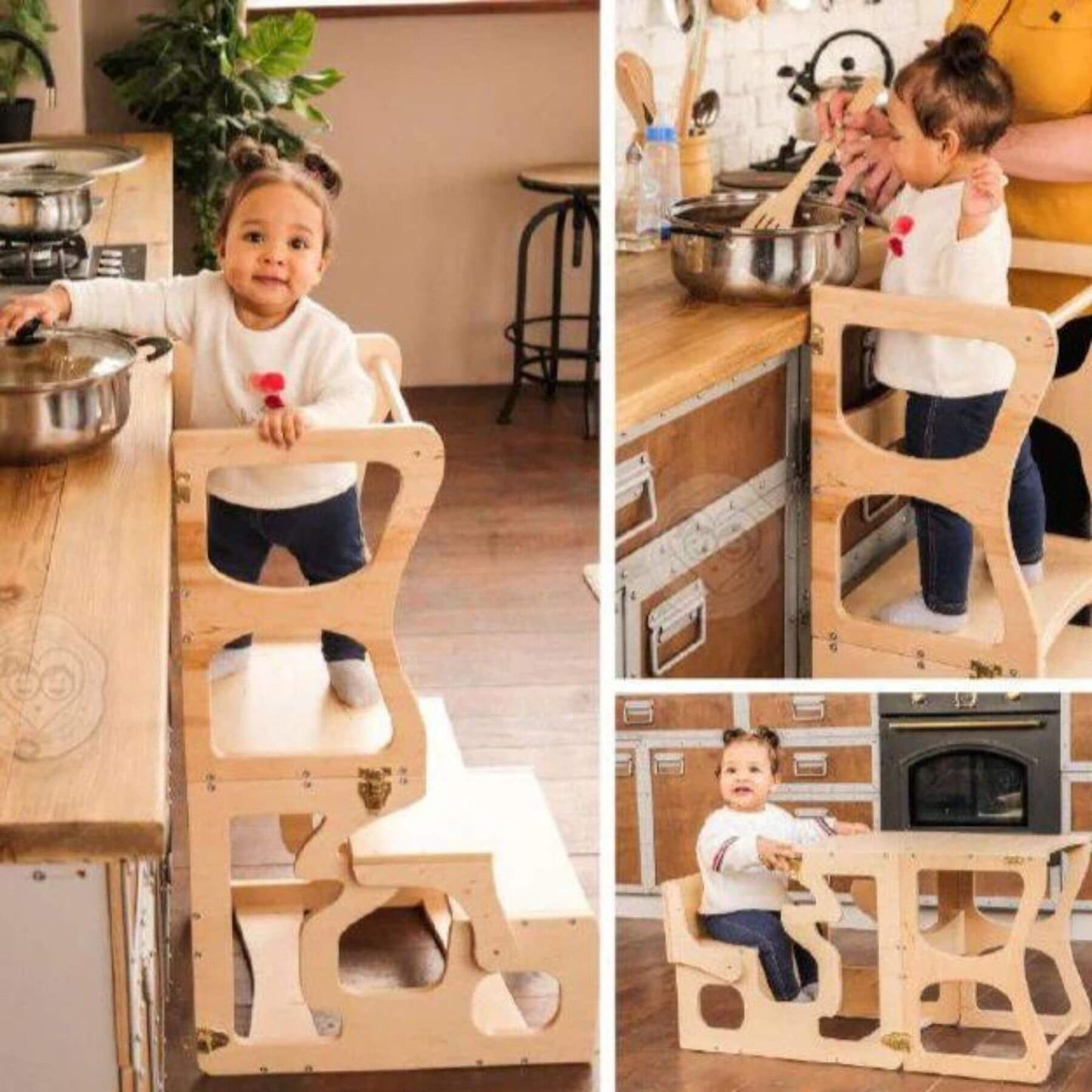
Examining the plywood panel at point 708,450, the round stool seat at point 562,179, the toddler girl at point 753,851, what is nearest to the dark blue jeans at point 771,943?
the toddler girl at point 753,851

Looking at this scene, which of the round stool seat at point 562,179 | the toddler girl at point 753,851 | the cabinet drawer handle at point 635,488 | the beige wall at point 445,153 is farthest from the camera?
the beige wall at point 445,153

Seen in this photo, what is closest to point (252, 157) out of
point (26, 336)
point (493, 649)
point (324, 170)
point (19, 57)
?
point (324, 170)

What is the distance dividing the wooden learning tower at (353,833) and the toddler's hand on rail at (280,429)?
0.01 meters

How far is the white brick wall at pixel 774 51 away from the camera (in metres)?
3.10

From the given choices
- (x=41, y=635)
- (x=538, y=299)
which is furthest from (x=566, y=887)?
(x=538, y=299)

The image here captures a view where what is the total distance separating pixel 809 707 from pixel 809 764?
2.9 inches

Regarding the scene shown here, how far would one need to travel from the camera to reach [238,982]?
2867 millimetres

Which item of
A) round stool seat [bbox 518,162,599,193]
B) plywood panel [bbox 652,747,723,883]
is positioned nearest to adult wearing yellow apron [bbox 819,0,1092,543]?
plywood panel [bbox 652,747,723,883]

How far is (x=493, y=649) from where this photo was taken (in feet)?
13.5

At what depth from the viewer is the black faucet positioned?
422 cm

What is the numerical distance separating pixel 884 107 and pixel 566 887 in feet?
3.65

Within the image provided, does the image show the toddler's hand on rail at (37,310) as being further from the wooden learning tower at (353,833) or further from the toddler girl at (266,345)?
the wooden learning tower at (353,833)

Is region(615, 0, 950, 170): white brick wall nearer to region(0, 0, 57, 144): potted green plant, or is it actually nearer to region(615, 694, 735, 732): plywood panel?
region(615, 694, 735, 732): plywood panel

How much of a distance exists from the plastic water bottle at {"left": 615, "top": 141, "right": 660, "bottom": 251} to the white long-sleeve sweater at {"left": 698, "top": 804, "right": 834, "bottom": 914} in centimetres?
82
